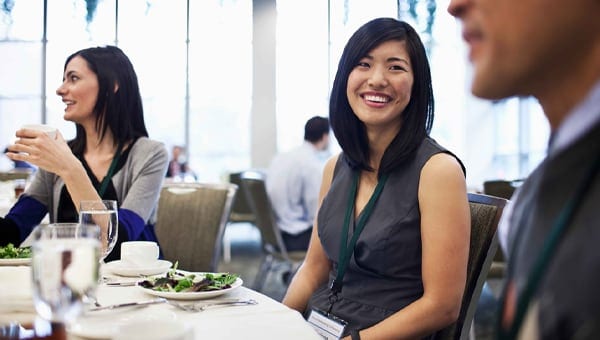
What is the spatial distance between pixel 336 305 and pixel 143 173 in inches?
35.9

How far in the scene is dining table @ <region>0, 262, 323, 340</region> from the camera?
0.96m

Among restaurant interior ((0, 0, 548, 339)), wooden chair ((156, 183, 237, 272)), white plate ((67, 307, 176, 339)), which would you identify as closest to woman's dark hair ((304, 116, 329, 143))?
wooden chair ((156, 183, 237, 272))

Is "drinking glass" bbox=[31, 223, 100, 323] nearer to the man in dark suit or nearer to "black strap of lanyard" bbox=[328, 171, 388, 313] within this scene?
the man in dark suit

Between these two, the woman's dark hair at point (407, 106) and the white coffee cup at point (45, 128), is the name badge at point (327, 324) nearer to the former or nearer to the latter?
the woman's dark hair at point (407, 106)

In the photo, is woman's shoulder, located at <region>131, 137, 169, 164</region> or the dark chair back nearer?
woman's shoulder, located at <region>131, 137, 169, 164</region>

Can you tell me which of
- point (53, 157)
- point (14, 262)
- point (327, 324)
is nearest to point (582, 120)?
point (327, 324)

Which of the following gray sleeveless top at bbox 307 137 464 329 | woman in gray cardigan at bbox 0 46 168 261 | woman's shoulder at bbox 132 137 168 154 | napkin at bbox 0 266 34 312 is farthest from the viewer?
woman's shoulder at bbox 132 137 168 154

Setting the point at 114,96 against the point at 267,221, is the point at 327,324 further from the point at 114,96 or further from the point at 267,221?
the point at 267,221

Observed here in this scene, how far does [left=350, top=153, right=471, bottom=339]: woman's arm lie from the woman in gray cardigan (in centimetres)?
94

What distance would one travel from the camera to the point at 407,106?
167 cm

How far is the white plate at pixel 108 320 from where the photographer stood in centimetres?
91

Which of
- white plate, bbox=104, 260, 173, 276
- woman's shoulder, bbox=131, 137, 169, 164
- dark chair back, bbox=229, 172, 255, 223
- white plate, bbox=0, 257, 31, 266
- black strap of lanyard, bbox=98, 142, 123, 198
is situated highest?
woman's shoulder, bbox=131, 137, 169, 164

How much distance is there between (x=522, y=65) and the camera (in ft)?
2.06

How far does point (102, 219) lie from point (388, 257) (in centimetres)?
70
